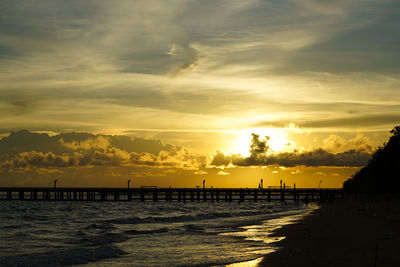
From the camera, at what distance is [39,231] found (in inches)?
1219

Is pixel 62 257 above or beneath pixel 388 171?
beneath

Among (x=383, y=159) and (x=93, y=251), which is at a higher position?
(x=383, y=159)

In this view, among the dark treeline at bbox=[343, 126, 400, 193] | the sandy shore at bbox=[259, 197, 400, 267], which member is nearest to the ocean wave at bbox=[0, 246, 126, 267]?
the sandy shore at bbox=[259, 197, 400, 267]

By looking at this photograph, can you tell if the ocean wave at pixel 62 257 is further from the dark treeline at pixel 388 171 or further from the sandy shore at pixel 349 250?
the dark treeline at pixel 388 171

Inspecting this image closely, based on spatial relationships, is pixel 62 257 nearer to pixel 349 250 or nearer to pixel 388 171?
pixel 349 250

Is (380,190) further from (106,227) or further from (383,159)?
(106,227)

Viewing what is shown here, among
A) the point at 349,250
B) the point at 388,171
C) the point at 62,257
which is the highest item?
the point at 388,171

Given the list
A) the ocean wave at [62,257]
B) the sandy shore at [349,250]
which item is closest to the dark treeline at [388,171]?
the sandy shore at [349,250]

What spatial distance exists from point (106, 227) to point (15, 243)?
36.7ft

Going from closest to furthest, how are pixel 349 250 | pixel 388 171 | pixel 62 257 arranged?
1. pixel 349 250
2. pixel 62 257
3. pixel 388 171

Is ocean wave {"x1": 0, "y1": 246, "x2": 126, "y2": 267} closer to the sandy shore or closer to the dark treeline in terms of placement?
the sandy shore

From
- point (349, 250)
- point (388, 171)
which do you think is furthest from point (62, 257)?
point (388, 171)

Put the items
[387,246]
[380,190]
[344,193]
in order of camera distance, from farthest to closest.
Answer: [344,193]
[380,190]
[387,246]

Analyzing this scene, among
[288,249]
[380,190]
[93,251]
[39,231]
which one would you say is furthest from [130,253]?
[380,190]
